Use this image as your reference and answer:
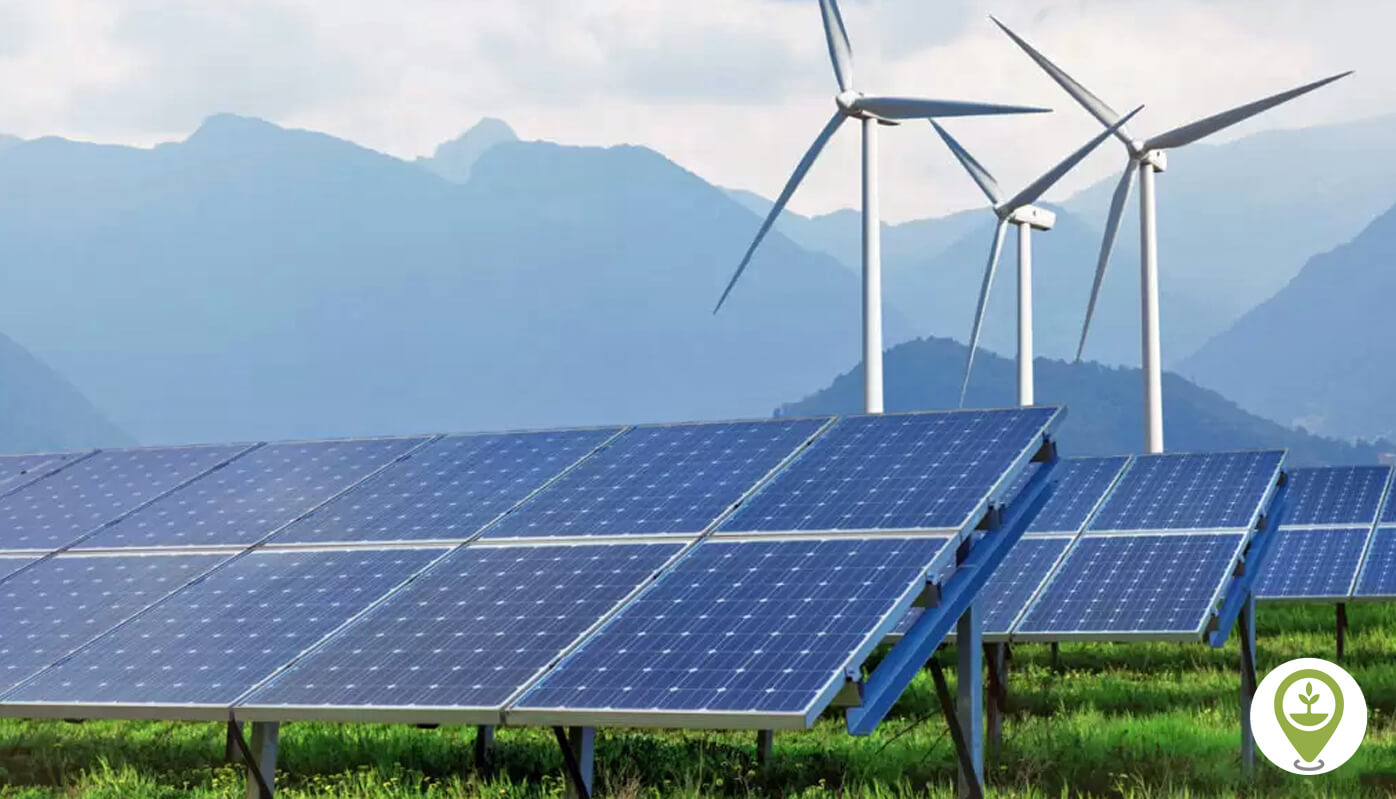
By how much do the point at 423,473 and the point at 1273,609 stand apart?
26.6 meters

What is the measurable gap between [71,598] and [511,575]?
16.0 feet

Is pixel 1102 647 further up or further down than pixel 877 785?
further down

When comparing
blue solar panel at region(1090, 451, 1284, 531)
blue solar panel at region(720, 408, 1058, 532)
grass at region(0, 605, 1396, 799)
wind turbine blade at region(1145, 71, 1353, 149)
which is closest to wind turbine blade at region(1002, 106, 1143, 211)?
wind turbine blade at region(1145, 71, 1353, 149)

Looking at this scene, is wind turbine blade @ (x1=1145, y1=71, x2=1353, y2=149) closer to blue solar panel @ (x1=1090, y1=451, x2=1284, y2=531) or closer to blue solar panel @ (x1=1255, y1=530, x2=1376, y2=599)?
blue solar panel @ (x1=1255, y1=530, x2=1376, y2=599)

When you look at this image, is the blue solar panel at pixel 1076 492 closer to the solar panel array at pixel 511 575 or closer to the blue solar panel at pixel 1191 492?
the blue solar panel at pixel 1191 492

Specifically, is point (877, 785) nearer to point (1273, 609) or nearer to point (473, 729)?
point (473, 729)

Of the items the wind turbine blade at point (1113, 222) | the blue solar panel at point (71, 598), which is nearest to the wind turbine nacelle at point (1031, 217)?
the wind turbine blade at point (1113, 222)

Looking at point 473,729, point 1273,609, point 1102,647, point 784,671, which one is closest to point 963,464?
point 784,671

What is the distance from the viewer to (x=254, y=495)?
62.5 feet

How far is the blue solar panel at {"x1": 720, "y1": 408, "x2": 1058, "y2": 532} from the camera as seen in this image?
47.0ft

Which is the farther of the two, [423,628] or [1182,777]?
[1182,777]

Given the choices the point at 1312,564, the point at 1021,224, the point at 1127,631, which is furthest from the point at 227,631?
the point at 1021,224

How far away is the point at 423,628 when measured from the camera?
A: 1420 centimetres

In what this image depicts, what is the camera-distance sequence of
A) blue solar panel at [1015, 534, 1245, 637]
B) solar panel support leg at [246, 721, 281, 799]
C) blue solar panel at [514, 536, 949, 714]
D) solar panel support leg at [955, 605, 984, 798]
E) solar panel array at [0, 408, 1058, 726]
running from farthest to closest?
blue solar panel at [1015, 534, 1245, 637]
solar panel support leg at [246, 721, 281, 799]
solar panel support leg at [955, 605, 984, 798]
solar panel array at [0, 408, 1058, 726]
blue solar panel at [514, 536, 949, 714]
